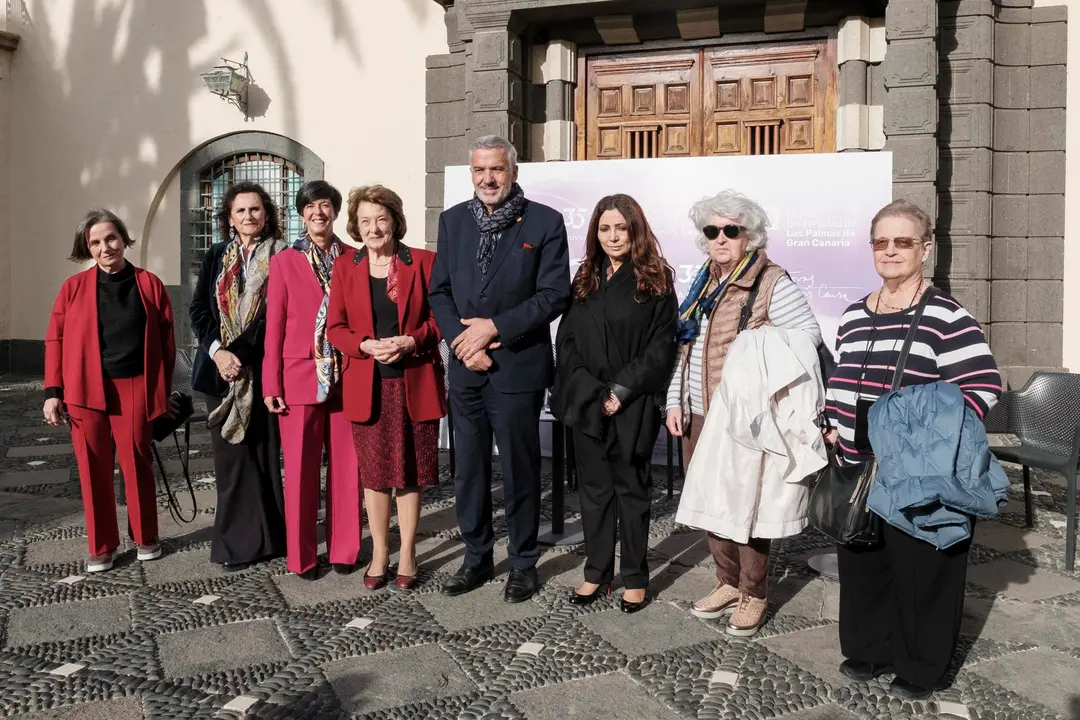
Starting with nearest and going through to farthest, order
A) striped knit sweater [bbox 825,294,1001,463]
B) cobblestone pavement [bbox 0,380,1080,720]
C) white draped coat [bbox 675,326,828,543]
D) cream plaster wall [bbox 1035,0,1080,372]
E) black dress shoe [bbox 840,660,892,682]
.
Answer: striped knit sweater [bbox 825,294,1001,463] < cobblestone pavement [bbox 0,380,1080,720] < black dress shoe [bbox 840,660,892,682] < white draped coat [bbox 675,326,828,543] < cream plaster wall [bbox 1035,0,1080,372]

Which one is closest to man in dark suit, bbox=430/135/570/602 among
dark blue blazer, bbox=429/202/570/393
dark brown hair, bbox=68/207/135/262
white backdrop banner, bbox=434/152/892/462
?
dark blue blazer, bbox=429/202/570/393

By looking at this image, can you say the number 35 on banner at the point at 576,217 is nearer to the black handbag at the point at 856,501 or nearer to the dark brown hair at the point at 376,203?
the dark brown hair at the point at 376,203

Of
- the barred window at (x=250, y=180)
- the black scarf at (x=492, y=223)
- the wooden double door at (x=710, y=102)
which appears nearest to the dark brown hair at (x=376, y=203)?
the black scarf at (x=492, y=223)

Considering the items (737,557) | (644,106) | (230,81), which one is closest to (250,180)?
(230,81)

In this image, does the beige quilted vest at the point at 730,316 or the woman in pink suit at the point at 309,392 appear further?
the woman in pink suit at the point at 309,392

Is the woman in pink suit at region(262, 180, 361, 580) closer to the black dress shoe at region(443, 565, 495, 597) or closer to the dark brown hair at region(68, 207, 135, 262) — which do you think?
the black dress shoe at region(443, 565, 495, 597)

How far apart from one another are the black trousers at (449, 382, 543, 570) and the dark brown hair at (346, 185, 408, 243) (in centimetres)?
73

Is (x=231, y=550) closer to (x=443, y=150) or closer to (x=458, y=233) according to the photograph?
(x=458, y=233)

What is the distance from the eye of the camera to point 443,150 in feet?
28.8

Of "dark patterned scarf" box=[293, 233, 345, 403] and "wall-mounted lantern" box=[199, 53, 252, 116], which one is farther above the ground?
"wall-mounted lantern" box=[199, 53, 252, 116]

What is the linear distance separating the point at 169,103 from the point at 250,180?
4.62 ft

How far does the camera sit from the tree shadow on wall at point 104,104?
10.6m

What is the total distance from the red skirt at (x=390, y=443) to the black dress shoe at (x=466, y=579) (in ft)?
1.32

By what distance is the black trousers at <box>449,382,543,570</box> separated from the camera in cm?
367
